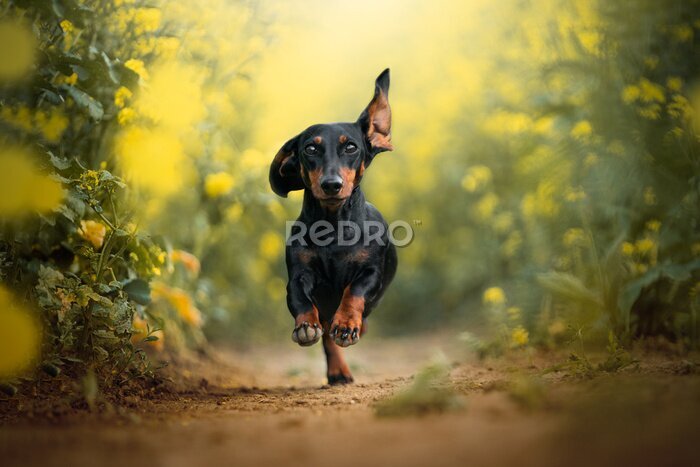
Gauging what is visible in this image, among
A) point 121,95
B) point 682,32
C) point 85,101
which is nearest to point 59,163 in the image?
point 85,101

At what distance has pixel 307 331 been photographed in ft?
10.8

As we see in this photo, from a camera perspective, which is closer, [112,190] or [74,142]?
[112,190]

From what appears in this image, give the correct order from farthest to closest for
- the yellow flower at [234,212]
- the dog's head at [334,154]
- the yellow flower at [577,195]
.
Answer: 1. the yellow flower at [234,212]
2. the yellow flower at [577,195]
3. the dog's head at [334,154]

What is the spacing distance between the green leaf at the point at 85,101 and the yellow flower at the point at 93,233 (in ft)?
1.82

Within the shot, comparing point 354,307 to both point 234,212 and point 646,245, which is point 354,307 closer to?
point 646,245

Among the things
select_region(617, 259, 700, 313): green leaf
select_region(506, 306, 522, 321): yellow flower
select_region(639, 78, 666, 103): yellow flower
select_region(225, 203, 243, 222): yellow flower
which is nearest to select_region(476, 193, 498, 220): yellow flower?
select_region(506, 306, 522, 321): yellow flower

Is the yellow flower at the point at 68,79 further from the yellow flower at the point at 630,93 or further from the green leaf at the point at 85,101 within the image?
the yellow flower at the point at 630,93

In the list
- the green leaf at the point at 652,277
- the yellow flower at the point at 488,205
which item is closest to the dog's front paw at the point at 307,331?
the green leaf at the point at 652,277

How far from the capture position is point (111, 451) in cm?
211

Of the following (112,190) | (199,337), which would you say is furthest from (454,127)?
(112,190)

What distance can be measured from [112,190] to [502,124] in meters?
5.71

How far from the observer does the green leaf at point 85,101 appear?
352 centimetres

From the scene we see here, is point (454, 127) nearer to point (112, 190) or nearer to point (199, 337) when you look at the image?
point (199, 337)

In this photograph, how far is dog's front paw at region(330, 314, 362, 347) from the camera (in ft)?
10.8
